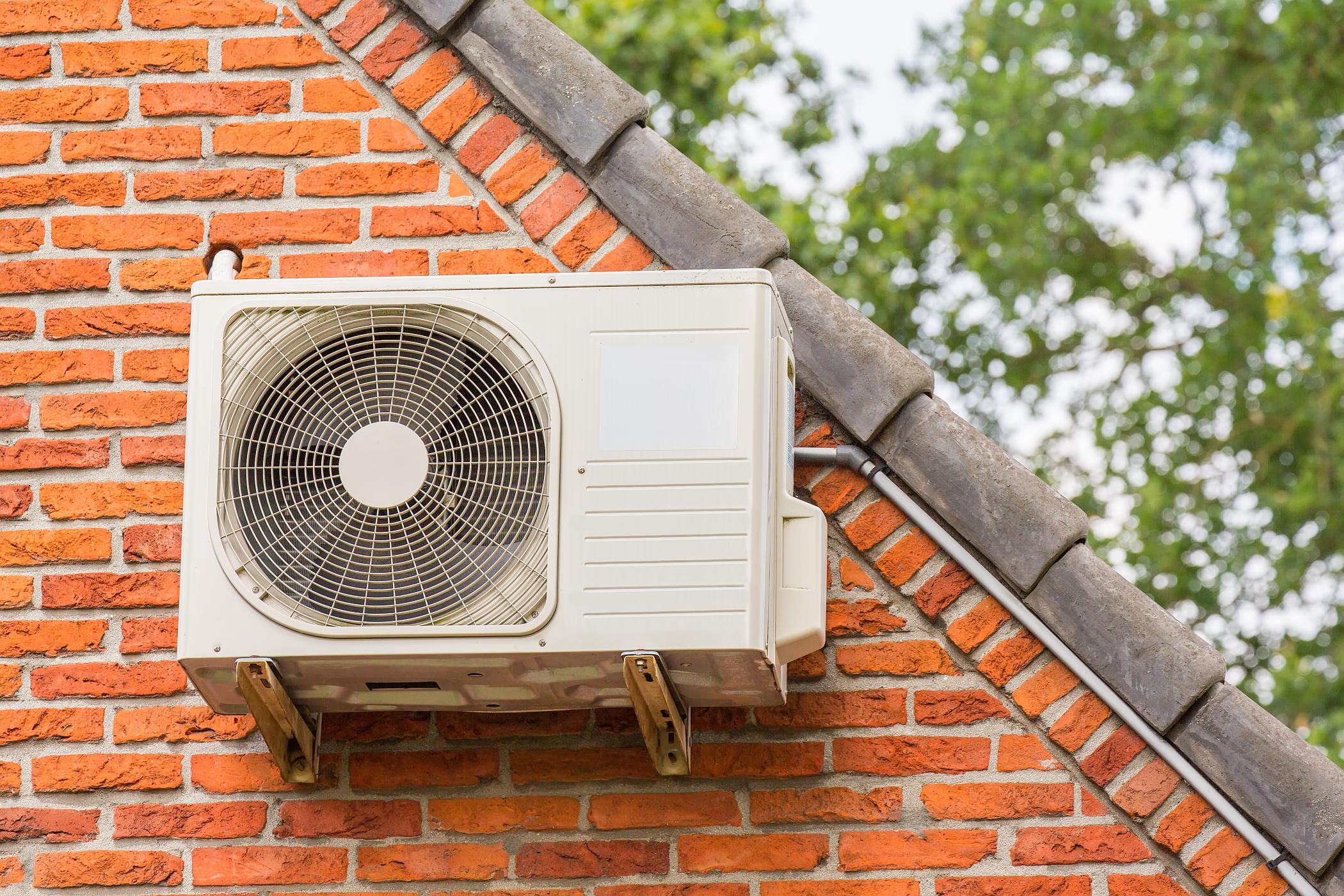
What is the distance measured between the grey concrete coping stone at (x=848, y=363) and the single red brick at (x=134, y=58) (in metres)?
1.37

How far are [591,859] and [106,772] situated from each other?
3.09ft

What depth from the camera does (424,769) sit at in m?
→ 2.78

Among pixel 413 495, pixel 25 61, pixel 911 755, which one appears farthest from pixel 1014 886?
pixel 25 61

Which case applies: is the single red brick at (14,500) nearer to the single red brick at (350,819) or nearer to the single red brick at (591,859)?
the single red brick at (350,819)

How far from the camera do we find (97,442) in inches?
116

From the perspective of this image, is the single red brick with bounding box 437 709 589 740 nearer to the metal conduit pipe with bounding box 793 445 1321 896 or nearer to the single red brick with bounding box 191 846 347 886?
the single red brick with bounding box 191 846 347 886

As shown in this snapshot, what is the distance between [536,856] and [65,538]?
3.68 ft

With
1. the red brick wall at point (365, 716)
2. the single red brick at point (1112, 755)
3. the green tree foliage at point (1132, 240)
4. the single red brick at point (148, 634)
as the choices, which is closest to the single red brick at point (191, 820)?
the red brick wall at point (365, 716)

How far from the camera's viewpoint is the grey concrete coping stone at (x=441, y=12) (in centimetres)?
304

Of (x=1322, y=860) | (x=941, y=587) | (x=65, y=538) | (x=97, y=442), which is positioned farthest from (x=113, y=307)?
(x=1322, y=860)

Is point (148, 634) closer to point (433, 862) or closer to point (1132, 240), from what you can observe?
point (433, 862)

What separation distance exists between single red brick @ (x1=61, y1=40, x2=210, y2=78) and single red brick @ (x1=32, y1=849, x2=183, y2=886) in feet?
5.25

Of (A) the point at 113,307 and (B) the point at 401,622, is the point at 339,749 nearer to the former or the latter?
(B) the point at 401,622

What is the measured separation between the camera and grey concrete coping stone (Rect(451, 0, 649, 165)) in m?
2.94
